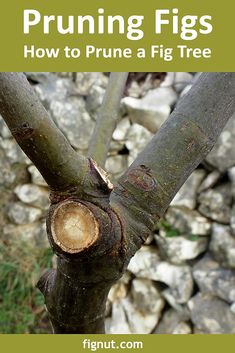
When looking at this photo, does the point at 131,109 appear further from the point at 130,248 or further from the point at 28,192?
the point at 130,248

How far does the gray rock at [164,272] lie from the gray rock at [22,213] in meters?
0.47

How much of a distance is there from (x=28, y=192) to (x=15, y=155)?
0.55ft

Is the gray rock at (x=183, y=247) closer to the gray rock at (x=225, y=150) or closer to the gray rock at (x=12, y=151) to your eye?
the gray rock at (x=225, y=150)

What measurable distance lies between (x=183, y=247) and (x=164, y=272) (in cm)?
12

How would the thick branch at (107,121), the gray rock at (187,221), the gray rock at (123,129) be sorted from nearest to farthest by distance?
the thick branch at (107,121) < the gray rock at (187,221) < the gray rock at (123,129)

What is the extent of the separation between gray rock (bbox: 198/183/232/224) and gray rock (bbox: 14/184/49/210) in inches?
26.1

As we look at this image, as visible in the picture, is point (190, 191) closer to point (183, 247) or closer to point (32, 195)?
point (183, 247)

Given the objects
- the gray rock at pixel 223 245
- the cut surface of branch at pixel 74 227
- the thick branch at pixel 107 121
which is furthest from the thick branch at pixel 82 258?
the gray rock at pixel 223 245

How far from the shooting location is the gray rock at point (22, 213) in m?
1.92

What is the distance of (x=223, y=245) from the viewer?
1628 millimetres

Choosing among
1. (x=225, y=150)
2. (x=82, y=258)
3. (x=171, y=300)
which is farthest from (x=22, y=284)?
(x=82, y=258)

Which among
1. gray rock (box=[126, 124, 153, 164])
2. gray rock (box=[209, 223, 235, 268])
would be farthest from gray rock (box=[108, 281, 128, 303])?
gray rock (box=[126, 124, 153, 164])

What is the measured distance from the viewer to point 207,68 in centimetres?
61

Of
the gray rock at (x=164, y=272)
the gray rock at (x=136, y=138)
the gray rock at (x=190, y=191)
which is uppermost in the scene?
the gray rock at (x=136, y=138)
